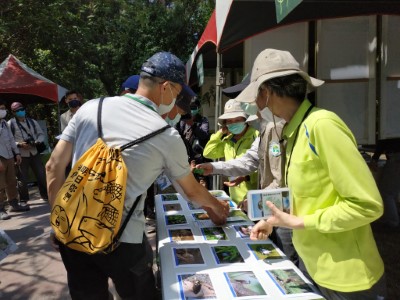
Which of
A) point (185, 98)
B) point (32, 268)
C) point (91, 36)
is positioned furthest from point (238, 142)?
point (91, 36)

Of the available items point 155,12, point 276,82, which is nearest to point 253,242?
point 276,82

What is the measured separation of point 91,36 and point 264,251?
13200 mm

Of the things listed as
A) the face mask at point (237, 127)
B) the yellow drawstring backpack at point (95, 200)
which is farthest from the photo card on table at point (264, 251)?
the face mask at point (237, 127)

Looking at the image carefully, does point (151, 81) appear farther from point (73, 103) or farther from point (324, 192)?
point (73, 103)

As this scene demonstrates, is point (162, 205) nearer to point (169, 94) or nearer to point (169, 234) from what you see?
point (169, 234)

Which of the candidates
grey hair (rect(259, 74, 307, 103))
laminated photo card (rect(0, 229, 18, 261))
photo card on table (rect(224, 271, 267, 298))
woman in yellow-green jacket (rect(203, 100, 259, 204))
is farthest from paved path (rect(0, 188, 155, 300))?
grey hair (rect(259, 74, 307, 103))

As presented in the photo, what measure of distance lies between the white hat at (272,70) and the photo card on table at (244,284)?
71 centimetres

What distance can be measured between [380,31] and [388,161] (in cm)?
173

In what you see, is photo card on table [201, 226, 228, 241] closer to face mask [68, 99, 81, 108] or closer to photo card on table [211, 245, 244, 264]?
photo card on table [211, 245, 244, 264]

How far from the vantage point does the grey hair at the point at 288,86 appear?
1449mm

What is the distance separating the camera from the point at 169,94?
165 centimetres

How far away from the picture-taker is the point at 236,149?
3.03m

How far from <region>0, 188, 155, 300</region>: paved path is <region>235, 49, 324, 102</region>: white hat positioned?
2.48m

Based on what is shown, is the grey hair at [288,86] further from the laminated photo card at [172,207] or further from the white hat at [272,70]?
the laminated photo card at [172,207]
